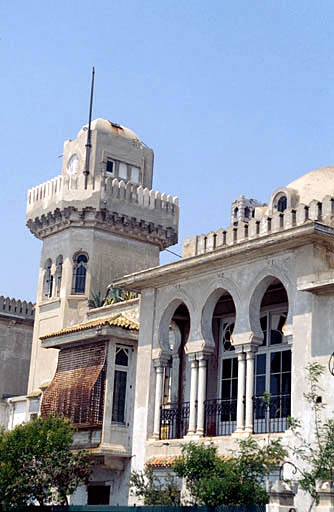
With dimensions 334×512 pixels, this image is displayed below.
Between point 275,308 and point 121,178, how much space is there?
50.0 ft

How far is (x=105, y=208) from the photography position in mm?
35031

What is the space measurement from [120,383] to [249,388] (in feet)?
16.4

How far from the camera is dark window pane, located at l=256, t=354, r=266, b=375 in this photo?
75.6ft

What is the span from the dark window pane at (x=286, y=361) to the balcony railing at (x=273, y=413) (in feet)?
2.41

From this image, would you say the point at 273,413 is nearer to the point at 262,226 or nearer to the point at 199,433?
the point at 199,433

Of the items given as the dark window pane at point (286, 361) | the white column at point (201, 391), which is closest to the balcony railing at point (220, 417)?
the white column at point (201, 391)

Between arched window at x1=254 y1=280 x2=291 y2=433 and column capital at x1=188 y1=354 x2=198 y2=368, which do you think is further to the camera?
column capital at x1=188 y1=354 x2=198 y2=368

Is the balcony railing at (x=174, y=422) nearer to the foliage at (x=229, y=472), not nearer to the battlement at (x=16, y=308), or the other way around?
the foliage at (x=229, y=472)

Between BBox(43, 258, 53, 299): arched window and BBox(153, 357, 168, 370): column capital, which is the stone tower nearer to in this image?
BBox(43, 258, 53, 299): arched window

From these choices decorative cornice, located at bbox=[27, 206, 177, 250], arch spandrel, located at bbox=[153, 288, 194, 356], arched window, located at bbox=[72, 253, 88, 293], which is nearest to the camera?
arch spandrel, located at bbox=[153, 288, 194, 356]

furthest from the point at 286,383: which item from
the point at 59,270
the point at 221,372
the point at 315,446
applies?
the point at 59,270

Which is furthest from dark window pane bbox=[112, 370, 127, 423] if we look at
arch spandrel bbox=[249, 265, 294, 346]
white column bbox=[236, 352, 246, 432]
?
arch spandrel bbox=[249, 265, 294, 346]

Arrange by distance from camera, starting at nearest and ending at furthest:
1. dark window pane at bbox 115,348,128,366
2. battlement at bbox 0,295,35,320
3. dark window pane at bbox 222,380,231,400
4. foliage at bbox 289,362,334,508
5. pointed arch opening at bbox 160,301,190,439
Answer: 1. foliage at bbox 289,362,334,508
2. pointed arch opening at bbox 160,301,190,439
3. dark window pane at bbox 222,380,231,400
4. dark window pane at bbox 115,348,128,366
5. battlement at bbox 0,295,35,320

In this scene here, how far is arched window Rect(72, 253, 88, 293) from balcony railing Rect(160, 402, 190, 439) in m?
11.3
